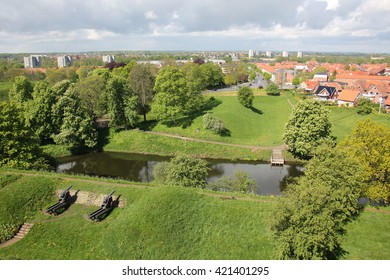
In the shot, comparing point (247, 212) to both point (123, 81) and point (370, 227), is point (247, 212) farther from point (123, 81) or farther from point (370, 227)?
point (123, 81)

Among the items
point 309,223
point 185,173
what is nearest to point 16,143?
point 185,173

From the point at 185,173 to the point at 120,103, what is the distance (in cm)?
2795

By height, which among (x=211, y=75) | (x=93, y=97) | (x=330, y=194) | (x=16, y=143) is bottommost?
(x=16, y=143)

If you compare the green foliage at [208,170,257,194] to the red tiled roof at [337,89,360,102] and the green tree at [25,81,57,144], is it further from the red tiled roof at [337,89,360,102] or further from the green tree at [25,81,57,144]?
the red tiled roof at [337,89,360,102]

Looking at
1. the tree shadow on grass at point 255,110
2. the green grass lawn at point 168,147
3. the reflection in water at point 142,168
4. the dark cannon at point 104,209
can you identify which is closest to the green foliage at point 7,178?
the dark cannon at point 104,209

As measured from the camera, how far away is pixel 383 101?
70000 mm

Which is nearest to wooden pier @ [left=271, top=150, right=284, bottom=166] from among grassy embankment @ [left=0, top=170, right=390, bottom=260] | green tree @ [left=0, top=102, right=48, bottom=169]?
grassy embankment @ [left=0, top=170, right=390, bottom=260]

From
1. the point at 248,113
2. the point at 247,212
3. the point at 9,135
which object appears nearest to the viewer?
the point at 247,212

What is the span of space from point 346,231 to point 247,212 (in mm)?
6456

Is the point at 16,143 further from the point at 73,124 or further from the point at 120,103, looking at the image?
the point at 120,103

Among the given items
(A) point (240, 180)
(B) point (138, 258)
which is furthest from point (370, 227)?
(B) point (138, 258)

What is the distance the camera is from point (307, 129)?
39.4 m

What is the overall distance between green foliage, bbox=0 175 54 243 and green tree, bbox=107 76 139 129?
24.2 meters

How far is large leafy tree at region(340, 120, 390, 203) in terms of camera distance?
2320cm
